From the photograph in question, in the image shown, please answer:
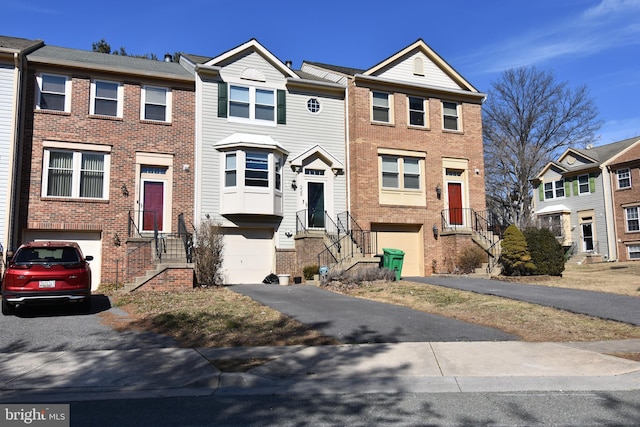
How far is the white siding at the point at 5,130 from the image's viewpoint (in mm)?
16234

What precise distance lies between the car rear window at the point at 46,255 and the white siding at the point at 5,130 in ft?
19.7

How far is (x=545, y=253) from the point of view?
57.4 ft

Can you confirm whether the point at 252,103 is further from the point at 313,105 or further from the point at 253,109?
the point at 313,105

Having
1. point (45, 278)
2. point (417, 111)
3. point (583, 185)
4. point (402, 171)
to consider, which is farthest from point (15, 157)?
point (583, 185)

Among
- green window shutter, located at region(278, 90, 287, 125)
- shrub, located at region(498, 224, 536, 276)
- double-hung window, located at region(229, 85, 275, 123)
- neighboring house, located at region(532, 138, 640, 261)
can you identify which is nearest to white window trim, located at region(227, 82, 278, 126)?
double-hung window, located at region(229, 85, 275, 123)

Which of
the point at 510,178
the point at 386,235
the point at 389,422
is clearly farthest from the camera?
the point at 510,178

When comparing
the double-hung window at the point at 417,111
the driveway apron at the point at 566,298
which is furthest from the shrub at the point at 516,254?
the double-hung window at the point at 417,111

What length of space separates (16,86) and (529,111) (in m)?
36.8

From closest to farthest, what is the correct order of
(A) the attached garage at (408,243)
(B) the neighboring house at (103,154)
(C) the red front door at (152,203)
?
1. (B) the neighboring house at (103,154)
2. (C) the red front door at (152,203)
3. (A) the attached garage at (408,243)

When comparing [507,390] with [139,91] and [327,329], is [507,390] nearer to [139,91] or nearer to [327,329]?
[327,329]

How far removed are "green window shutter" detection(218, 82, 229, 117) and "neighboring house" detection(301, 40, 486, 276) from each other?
17.0 ft

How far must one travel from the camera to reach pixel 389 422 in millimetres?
4863

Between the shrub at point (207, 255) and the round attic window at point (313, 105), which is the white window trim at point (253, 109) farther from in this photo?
the shrub at point (207, 255)

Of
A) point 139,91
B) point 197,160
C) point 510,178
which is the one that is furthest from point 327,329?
point 510,178
